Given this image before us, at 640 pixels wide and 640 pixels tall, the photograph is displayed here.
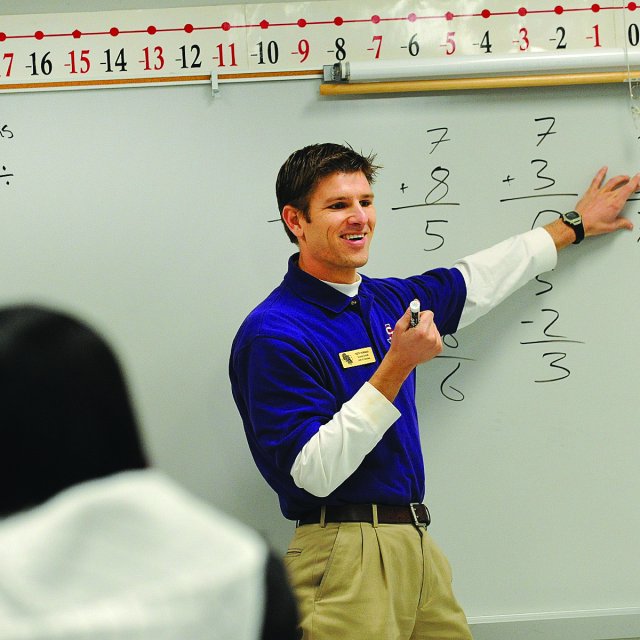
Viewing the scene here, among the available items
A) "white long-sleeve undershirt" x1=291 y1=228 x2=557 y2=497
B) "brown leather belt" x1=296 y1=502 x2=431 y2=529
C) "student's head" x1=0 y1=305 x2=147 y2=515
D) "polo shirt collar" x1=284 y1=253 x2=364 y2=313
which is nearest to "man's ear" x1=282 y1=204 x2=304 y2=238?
"polo shirt collar" x1=284 y1=253 x2=364 y2=313

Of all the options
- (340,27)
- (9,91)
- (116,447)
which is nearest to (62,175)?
(9,91)

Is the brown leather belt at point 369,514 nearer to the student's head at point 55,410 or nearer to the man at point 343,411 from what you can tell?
the man at point 343,411

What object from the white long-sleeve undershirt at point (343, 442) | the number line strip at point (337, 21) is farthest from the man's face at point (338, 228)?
the number line strip at point (337, 21)

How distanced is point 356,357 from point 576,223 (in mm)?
634

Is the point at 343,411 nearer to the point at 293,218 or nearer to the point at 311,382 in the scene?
the point at 311,382

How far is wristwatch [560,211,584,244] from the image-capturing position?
2.04 m

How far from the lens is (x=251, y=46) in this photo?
2.06 meters

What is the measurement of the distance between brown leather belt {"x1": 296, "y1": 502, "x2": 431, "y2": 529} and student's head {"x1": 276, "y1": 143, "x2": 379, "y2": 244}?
22.6 inches

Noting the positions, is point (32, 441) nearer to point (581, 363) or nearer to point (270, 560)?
point (270, 560)

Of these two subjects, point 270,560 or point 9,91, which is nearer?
point 270,560

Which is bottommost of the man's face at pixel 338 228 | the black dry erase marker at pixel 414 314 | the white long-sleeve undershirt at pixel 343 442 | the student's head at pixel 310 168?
the white long-sleeve undershirt at pixel 343 442

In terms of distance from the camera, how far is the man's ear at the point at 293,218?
6.15 feet

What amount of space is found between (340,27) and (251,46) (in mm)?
200

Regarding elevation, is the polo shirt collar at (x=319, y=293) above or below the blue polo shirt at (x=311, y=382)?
above
